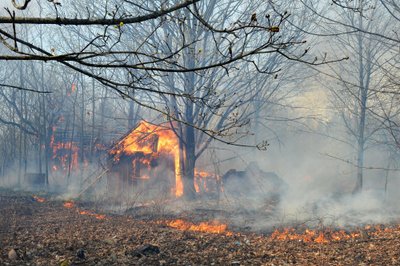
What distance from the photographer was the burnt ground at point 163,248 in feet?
21.9

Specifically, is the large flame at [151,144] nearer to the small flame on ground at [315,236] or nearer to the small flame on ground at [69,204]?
the small flame on ground at [69,204]

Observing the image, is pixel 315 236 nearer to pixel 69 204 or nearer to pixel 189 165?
pixel 189 165

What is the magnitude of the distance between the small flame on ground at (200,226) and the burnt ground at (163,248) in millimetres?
1122

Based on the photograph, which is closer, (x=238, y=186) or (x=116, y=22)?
(x=116, y=22)

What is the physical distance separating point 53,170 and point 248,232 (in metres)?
22.6

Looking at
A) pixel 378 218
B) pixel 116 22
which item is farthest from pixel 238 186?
pixel 116 22

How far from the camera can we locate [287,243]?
8359mm

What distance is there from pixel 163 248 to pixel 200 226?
10.9ft

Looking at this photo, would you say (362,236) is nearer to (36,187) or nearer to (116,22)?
(116,22)

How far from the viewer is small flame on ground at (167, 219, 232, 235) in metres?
10.5

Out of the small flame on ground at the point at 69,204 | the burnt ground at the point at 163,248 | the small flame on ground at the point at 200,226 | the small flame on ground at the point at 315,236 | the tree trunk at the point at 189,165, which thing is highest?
the tree trunk at the point at 189,165

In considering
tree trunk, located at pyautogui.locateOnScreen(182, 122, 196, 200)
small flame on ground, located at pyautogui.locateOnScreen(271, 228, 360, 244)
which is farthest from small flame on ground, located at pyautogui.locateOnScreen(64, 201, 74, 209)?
small flame on ground, located at pyautogui.locateOnScreen(271, 228, 360, 244)

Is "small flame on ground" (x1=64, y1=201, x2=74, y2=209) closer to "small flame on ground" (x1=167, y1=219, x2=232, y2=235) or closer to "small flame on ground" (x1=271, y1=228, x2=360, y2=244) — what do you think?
"small flame on ground" (x1=167, y1=219, x2=232, y2=235)

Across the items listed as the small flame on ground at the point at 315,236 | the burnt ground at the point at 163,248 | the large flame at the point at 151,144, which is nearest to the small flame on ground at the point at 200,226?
the burnt ground at the point at 163,248
